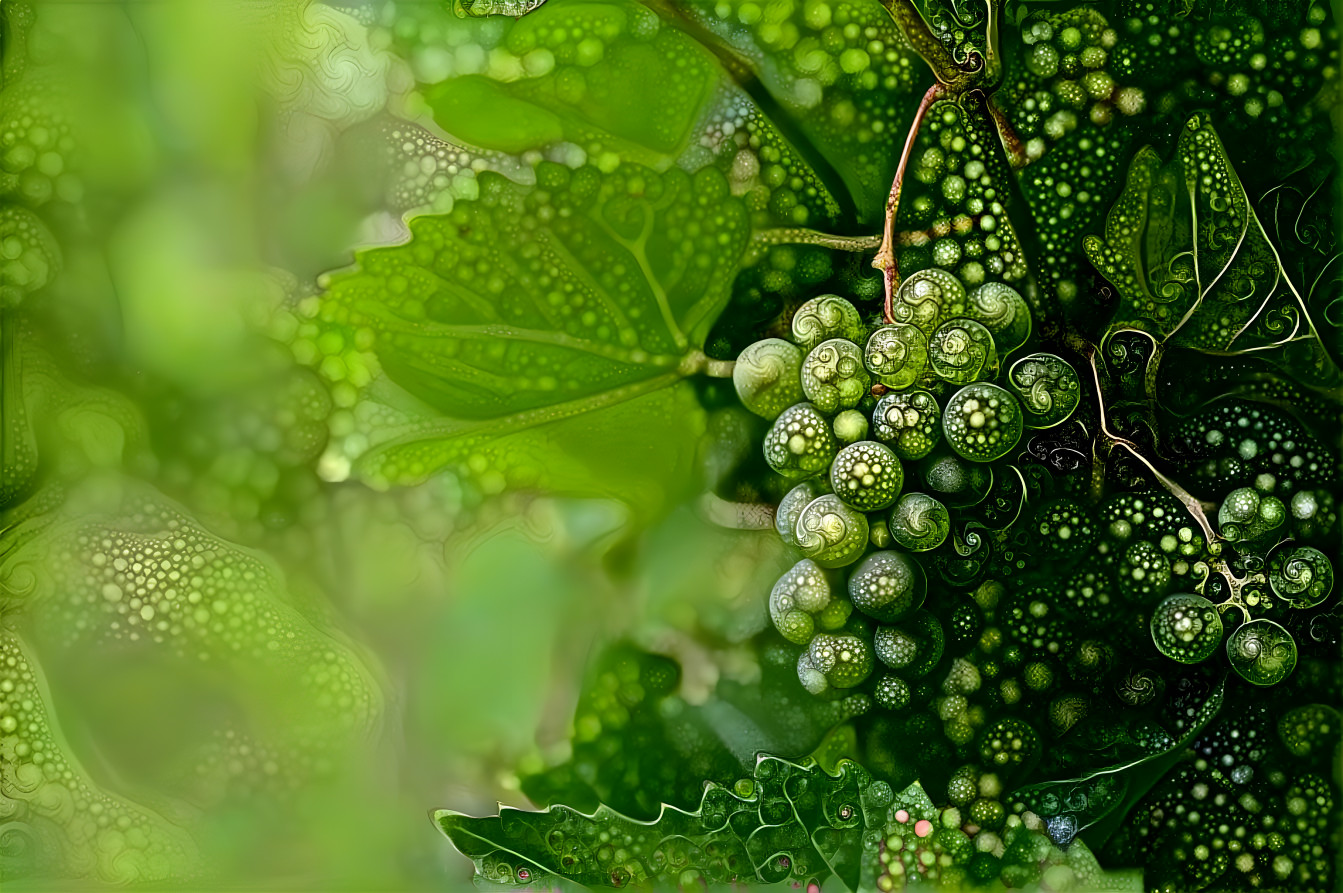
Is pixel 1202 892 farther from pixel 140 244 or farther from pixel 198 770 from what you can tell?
pixel 140 244

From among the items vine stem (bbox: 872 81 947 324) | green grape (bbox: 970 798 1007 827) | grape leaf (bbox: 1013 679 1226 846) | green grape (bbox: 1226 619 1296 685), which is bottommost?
green grape (bbox: 970 798 1007 827)

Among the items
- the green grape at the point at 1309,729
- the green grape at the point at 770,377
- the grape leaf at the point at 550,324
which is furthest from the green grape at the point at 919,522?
the green grape at the point at 1309,729

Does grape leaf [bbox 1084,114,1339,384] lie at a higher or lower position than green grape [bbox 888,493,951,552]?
higher

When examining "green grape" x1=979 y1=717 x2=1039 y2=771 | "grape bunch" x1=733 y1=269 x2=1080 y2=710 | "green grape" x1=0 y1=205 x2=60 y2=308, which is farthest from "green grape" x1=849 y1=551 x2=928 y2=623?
"green grape" x1=0 y1=205 x2=60 y2=308

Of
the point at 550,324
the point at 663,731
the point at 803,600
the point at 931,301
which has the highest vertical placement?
the point at 931,301

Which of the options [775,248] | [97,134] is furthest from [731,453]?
[97,134]

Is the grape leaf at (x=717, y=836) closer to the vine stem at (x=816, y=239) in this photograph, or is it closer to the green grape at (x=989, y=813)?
the green grape at (x=989, y=813)

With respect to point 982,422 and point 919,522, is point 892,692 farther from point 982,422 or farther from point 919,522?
point 982,422

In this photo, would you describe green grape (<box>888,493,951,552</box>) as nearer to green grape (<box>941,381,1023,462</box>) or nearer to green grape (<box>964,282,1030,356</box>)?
green grape (<box>941,381,1023,462</box>)

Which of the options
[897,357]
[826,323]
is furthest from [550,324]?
[897,357]
